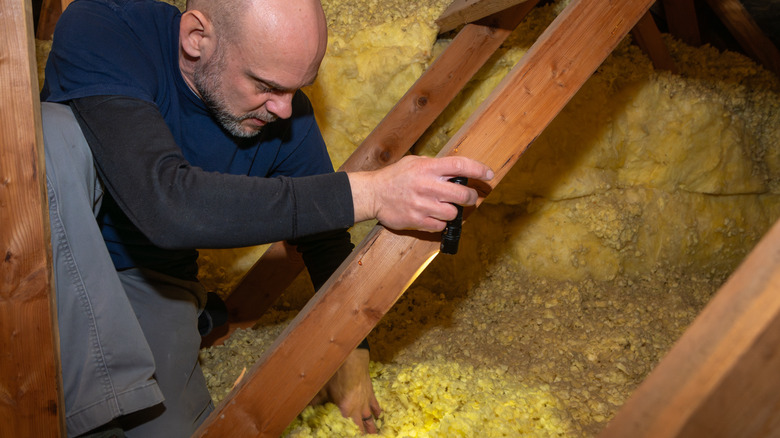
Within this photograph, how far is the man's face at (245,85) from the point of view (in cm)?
117

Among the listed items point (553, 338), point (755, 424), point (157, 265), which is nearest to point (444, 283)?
point (553, 338)

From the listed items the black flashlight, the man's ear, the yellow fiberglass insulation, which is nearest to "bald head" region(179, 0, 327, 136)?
the man's ear

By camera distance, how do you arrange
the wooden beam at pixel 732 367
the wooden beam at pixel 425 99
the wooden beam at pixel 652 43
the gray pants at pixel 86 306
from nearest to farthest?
the wooden beam at pixel 732 367 < the gray pants at pixel 86 306 < the wooden beam at pixel 425 99 < the wooden beam at pixel 652 43

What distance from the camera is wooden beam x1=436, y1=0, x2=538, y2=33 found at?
5.06 feet

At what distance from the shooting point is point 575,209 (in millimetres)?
2158

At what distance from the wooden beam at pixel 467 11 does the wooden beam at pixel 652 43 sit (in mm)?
562

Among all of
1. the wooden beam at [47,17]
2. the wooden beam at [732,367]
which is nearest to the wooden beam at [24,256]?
the wooden beam at [732,367]

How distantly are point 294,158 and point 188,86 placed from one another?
0.35 m

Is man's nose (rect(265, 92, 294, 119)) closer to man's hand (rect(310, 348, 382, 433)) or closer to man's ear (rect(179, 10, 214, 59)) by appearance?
man's ear (rect(179, 10, 214, 59))

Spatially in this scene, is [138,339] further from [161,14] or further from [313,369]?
[161,14]

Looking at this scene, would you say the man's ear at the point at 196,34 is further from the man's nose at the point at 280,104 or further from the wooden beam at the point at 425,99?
the wooden beam at the point at 425,99

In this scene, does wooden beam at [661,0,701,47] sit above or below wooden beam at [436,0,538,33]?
above

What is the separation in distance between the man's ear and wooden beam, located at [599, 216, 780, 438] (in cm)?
106

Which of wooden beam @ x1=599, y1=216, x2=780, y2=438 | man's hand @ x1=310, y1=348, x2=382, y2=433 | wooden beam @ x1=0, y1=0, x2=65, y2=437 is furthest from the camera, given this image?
man's hand @ x1=310, y1=348, x2=382, y2=433
